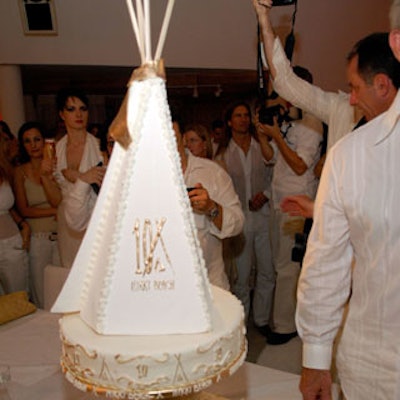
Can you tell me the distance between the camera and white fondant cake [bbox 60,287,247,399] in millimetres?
783

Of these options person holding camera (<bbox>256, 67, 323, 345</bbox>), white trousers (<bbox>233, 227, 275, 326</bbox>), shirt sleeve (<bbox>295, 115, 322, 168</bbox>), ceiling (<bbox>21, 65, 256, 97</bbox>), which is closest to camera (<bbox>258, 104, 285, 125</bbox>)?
person holding camera (<bbox>256, 67, 323, 345</bbox>)

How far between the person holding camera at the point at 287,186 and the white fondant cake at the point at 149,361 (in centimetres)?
194

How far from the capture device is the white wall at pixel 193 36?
441 centimetres

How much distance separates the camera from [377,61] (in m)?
1.38

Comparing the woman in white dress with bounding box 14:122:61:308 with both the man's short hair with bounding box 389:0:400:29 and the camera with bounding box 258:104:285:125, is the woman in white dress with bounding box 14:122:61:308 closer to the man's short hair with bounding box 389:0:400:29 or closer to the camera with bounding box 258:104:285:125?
the camera with bounding box 258:104:285:125

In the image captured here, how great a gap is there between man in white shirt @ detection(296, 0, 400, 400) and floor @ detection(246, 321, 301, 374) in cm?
157

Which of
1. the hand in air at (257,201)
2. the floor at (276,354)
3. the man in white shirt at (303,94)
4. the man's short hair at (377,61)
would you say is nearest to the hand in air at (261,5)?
the man in white shirt at (303,94)

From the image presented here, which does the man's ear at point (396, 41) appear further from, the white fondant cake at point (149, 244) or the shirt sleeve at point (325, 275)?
the white fondant cake at point (149, 244)

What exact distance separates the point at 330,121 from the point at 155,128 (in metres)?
1.28

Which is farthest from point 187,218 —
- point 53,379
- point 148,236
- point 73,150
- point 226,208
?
point 73,150

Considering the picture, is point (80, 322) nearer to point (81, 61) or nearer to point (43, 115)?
point (81, 61)

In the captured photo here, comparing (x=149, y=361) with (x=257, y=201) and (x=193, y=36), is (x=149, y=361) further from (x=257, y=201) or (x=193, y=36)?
(x=193, y=36)

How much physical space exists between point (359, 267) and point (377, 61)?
Answer: 2.11 ft

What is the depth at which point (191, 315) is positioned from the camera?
0.84 metres
